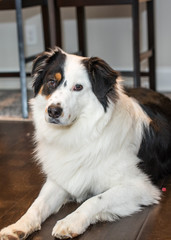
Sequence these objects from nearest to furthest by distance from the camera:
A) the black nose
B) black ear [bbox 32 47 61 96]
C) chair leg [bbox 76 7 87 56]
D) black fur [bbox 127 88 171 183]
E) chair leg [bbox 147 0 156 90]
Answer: the black nose, black ear [bbox 32 47 61 96], black fur [bbox 127 88 171 183], chair leg [bbox 147 0 156 90], chair leg [bbox 76 7 87 56]

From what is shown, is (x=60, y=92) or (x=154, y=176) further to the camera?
(x=154, y=176)

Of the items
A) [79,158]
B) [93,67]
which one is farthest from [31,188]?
[93,67]

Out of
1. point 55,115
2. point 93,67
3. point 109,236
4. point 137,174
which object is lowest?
point 109,236

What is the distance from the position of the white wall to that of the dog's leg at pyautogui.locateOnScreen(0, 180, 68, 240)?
2.80 metres

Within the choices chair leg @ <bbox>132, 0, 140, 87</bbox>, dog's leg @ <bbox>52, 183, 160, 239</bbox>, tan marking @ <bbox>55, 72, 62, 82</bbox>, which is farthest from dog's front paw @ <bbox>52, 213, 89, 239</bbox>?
chair leg @ <bbox>132, 0, 140, 87</bbox>

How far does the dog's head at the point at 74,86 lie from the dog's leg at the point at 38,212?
1.25 feet

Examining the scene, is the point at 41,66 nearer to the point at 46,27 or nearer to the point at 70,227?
the point at 70,227

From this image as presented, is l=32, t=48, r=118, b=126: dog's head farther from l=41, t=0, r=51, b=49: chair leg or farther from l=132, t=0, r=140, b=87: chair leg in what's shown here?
l=41, t=0, r=51, b=49: chair leg

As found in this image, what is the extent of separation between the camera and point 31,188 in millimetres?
2441

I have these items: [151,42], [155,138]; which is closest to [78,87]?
[155,138]

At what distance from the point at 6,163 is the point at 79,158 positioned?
0.89m

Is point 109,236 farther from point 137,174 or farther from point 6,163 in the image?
point 6,163

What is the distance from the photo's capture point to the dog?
1979mm

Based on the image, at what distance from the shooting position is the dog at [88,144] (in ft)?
6.49
